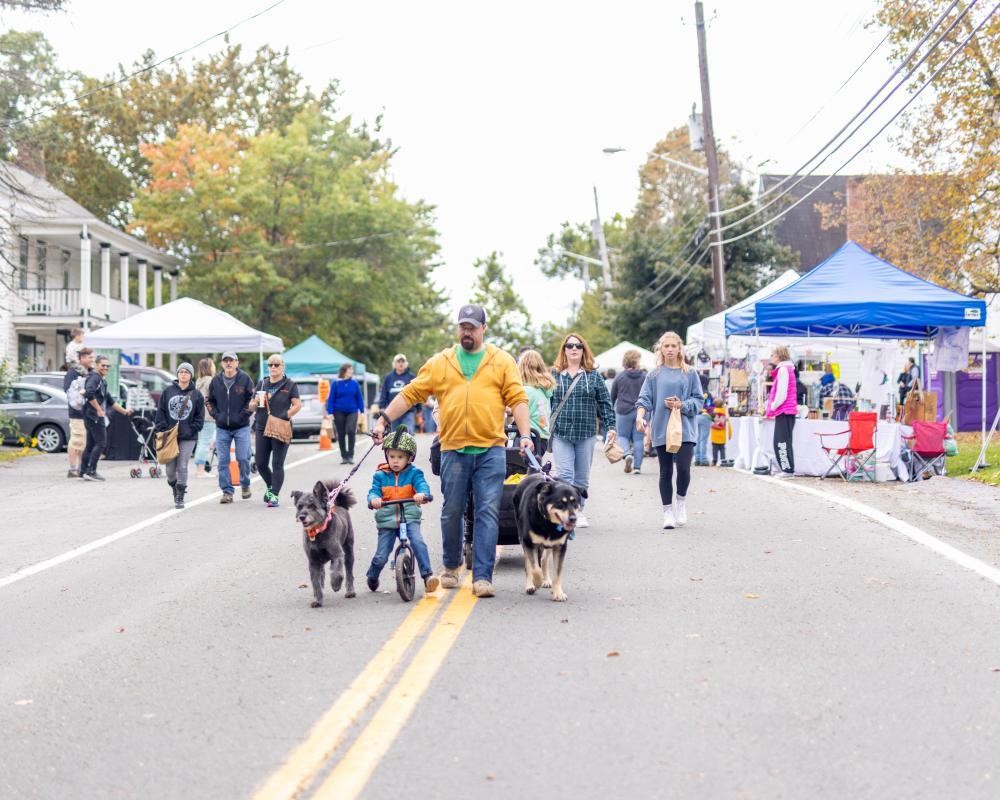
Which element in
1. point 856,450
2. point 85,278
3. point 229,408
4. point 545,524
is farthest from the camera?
point 85,278

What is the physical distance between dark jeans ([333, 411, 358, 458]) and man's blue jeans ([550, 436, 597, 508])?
434 inches

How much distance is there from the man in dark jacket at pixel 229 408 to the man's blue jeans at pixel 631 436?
22.2 feet

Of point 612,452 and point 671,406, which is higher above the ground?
point 671,406

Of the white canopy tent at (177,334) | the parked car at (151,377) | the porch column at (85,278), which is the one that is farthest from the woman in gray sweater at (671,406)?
the porch column at (85,278)

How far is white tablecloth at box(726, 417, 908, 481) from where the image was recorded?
18.3 m

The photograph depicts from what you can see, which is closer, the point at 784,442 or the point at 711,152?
the point at 784,442

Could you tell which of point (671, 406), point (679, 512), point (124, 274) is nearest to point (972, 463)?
point (679, 512)

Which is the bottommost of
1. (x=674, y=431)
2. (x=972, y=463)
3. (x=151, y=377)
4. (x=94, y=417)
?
(x=972, y=463)

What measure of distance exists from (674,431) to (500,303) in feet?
389

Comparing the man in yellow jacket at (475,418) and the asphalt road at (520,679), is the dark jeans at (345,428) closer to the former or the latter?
the asphalt road at (520,679)

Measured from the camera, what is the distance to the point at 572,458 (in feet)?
39.4

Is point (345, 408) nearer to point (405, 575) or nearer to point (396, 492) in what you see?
point (396, 492)

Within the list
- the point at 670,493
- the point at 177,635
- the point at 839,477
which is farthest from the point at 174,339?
the point at 177,635

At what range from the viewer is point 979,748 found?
5168 mm
